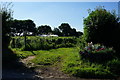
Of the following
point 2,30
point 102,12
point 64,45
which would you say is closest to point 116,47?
point 102,12

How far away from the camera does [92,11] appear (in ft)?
35.2

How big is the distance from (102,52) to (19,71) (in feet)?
15.6

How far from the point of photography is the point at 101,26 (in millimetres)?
10031

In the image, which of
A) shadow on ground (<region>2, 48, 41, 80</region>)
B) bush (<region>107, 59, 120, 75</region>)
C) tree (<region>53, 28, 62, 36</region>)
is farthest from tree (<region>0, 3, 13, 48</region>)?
tree (<region>53, 28, 62, 36</region>)

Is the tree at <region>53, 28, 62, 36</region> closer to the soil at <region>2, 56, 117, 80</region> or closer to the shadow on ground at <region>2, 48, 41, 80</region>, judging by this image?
the shadow on ground at <region>2, 48, 41, 80</region>

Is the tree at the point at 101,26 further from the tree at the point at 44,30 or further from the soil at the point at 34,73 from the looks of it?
the tree at the point at 44,30

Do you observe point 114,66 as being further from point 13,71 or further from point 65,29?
point 65,29

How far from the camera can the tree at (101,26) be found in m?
10.0

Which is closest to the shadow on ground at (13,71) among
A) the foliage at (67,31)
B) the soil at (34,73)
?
the soil at (34,73)

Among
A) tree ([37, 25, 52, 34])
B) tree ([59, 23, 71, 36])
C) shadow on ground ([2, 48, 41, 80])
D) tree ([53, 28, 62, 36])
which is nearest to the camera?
shadow on ground ([2, 48, 41, 80])

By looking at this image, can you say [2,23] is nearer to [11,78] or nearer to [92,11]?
[11,78]

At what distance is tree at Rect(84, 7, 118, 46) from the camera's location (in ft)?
32.9

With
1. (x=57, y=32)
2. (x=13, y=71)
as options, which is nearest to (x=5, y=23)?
(x=13, y=71)

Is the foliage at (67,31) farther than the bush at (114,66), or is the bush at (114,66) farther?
the foliage at (67,31)
